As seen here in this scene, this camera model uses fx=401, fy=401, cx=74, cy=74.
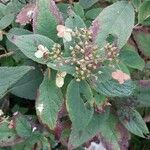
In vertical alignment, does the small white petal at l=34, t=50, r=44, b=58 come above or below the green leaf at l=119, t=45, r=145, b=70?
above

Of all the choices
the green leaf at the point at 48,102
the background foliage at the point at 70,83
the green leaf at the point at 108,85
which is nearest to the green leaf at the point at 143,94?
the background foliage at the point at 70,83

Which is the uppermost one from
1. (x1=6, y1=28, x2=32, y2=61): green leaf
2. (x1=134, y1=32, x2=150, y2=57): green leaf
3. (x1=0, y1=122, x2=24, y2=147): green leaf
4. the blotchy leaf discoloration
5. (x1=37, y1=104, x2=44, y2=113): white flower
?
the blotchy leaf discoloration

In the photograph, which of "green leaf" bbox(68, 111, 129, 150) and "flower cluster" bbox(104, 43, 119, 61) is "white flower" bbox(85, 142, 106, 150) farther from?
"flower cluster" bbox(104, 43, 119, 61)

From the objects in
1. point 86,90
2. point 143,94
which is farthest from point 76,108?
point 143,94

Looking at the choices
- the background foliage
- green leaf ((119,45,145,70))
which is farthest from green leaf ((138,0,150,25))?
green leaf ((119,45,145,70))

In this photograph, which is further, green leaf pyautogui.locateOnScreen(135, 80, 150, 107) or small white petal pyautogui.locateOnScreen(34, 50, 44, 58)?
green leaf pyautogui.locateOnScreen(135, 80, 150, 107)

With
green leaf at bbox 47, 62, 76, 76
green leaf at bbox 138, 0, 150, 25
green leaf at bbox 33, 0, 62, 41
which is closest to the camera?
green leaf at bbox 47, 62, 76, 76

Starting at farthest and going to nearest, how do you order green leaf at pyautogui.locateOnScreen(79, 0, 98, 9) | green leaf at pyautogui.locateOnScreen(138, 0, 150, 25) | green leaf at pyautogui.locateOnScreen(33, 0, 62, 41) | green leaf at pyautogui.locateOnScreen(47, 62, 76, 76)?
green leaf at pyautogui.locateOnScreen(79, 0, 98, 9) < green leaf at pyautogui.locateOnScreen(138, 0, 150, 25) < green leaf at pyautogui.locateOnScreen(33, 0, 62, 41) < green leaf at pyautogui.locateOnScreen(47, 62, 76, 76)
